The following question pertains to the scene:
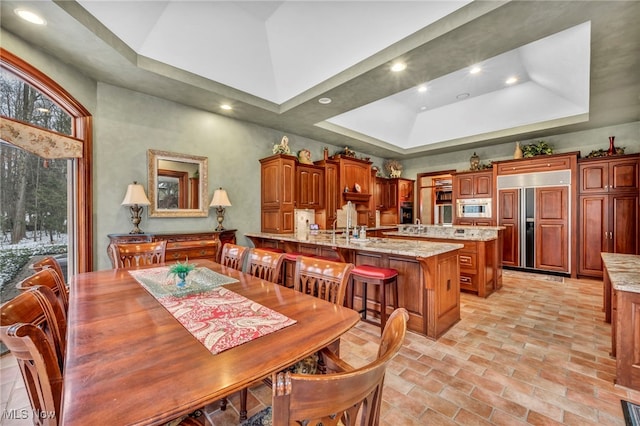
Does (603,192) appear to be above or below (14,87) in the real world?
below

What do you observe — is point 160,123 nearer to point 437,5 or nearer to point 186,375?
point 437,5

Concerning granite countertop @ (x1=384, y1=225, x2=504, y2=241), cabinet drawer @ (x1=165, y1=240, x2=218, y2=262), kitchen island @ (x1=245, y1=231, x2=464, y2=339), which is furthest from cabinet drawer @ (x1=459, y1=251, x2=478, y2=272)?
cabinet drawer @ (x1=165, y1=240, x2=218, y2=262)

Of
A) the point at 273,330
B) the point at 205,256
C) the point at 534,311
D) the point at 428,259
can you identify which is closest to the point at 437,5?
the point at 428,259

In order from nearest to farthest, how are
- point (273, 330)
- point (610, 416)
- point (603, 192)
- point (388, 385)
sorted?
point (273, 330)
point (610, 416)
point (388, 385)
point (603, 192)

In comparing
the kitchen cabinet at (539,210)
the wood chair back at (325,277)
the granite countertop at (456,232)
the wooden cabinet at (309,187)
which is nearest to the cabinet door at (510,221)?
the kitchen cabinet at (539,210)

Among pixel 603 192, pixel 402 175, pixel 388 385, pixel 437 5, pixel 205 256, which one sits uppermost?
pixel 437 5

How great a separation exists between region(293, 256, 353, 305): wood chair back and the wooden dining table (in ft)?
0.65

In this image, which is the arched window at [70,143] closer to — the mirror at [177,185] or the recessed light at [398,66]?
the mirror at [177,185]

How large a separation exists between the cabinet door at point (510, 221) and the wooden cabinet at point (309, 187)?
3949 mm

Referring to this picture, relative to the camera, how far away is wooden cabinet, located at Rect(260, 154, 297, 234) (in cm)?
493

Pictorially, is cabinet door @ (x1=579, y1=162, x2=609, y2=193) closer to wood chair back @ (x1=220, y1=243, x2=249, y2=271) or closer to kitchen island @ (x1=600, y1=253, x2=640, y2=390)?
kitchen island @ (x1=600, y1=253, x2=640, y2=390)

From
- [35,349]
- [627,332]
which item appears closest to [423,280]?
[627,332]

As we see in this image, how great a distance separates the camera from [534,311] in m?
3.52

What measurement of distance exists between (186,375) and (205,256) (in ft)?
11.1
